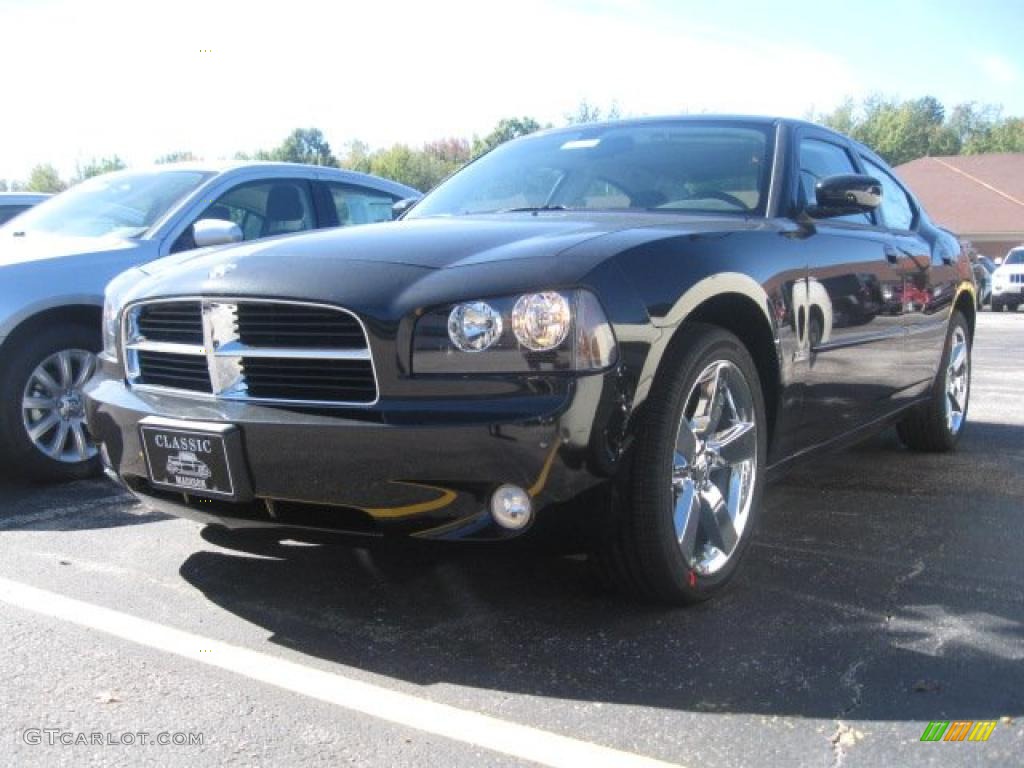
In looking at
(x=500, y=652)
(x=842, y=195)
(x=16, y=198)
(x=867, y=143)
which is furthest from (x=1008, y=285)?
(x=867, y=143)

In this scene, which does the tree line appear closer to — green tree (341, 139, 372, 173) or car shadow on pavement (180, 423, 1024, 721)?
green tree (341, 139, 372, 173)

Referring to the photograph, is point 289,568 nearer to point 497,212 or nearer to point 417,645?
point 417,645

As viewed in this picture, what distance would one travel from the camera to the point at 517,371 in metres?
2.74

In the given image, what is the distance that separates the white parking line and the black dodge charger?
37 centimetres

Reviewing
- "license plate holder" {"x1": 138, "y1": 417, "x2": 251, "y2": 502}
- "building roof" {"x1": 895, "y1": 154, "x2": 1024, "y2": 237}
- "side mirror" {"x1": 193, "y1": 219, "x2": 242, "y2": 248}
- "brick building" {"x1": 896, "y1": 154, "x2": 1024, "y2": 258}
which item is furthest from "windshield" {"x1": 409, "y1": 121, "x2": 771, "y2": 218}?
"building roof" {"x1": 895, "y1": 154, "x2": 1024, "y2": 237}

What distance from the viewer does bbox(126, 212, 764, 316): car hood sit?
2.85 metres

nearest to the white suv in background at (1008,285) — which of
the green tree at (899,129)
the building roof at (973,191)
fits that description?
the building roof at (973,191)

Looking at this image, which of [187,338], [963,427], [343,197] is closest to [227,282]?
[187,338]

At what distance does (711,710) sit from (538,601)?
867 mm

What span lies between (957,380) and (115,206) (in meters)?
4.91

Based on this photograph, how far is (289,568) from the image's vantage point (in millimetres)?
3707

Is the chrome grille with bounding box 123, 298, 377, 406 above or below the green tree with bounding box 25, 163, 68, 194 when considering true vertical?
below

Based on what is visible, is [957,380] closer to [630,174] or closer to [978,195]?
[630,174]

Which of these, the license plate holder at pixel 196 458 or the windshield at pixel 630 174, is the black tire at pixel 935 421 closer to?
the windshield at pixel 630 174
